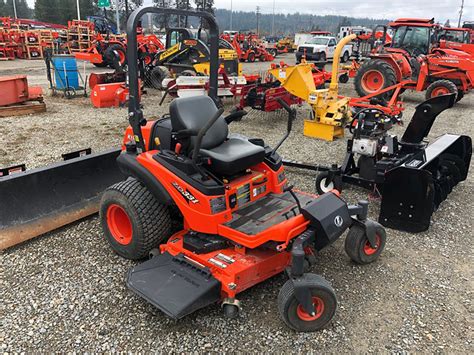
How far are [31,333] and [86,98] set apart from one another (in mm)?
8870

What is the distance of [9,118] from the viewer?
8172 millimetres

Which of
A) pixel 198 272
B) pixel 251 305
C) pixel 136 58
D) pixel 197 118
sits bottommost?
pixel 251 305

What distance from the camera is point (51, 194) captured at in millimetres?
3820

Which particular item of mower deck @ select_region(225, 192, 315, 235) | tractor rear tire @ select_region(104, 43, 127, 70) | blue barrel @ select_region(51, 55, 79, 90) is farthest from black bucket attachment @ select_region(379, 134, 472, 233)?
tractor rear tire @ select_region(104, 43, 127, 70)

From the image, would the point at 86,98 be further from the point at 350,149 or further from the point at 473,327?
the point at 473,327

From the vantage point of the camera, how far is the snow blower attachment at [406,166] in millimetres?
3914

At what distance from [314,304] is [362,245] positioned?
0.92 m

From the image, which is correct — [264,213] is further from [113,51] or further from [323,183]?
[113,51]

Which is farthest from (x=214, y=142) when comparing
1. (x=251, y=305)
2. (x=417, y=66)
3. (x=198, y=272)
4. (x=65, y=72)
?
(x=417, y=66)

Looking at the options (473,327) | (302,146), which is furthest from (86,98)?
(473,327)

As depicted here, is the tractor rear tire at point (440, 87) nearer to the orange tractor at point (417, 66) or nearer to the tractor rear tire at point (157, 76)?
the orange tractor at point (417, 66)

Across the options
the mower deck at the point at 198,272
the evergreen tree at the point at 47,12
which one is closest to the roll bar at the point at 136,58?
the mower deck at the point at 198,272

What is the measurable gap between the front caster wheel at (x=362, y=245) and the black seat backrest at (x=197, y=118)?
1.34 m

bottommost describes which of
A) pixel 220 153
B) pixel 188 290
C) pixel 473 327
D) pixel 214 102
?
pixel 473 327
